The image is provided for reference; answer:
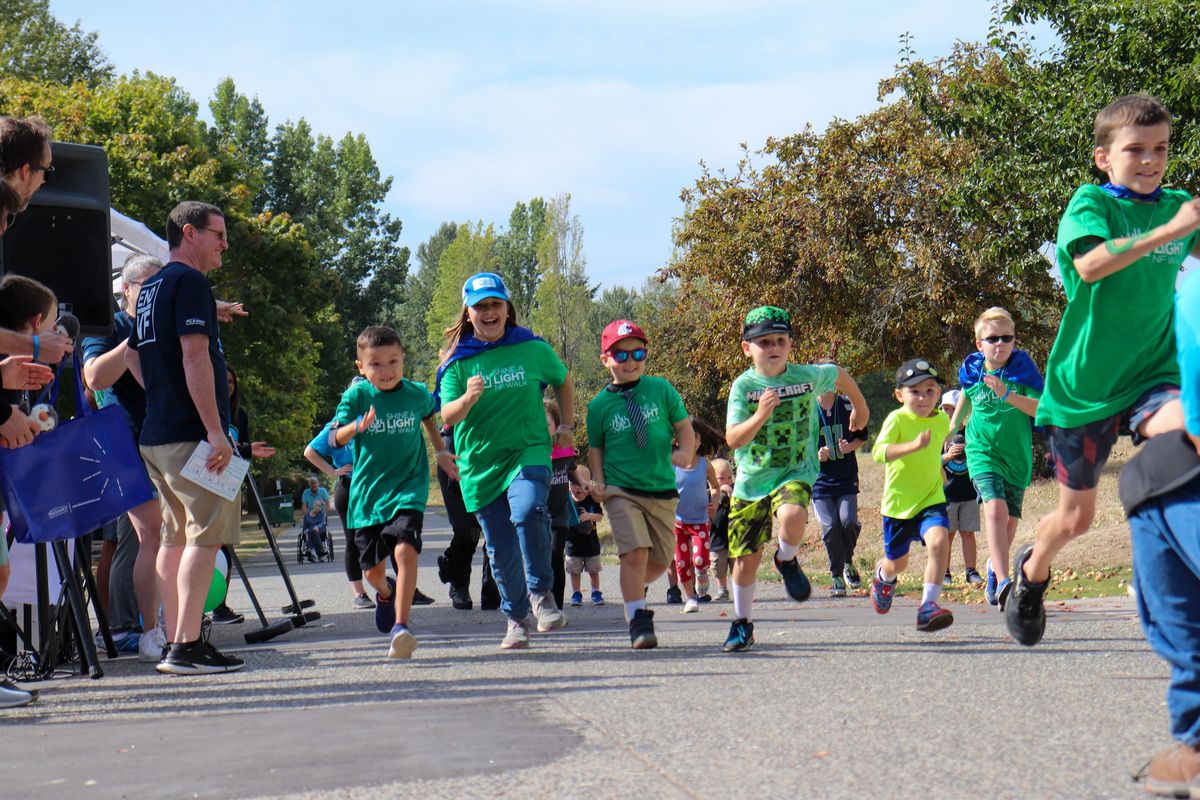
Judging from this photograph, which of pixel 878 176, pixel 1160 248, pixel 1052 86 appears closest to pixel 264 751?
pixel 1160 248

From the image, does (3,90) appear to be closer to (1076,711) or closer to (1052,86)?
(1052,86)

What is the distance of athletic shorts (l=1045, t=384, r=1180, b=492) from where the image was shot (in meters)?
5.29

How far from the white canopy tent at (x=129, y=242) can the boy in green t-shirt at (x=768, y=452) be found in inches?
254

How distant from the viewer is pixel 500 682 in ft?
21.3

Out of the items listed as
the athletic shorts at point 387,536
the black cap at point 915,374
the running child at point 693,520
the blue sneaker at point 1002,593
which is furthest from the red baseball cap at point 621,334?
the running child at point 693,520

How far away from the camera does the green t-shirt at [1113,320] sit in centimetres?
521

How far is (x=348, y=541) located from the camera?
31.5 feet

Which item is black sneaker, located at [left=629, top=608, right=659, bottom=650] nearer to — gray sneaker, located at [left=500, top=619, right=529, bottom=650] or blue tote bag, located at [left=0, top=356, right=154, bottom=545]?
gray sneaker, located at [left=500, top=619, right=529, bottom=650]

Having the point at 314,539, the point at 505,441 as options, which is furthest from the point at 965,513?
the point at 314,539

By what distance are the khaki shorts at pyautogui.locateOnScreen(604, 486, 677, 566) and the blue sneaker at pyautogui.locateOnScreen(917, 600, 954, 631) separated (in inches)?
56.7

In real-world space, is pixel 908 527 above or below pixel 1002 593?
above

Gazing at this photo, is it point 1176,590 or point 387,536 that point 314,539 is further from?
point 1176,590

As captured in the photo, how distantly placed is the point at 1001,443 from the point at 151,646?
17.0 ft

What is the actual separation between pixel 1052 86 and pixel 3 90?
26.4 meters
